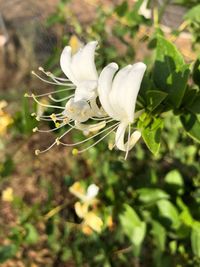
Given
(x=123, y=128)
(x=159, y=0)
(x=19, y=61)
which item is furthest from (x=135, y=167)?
(x=19, y=61)

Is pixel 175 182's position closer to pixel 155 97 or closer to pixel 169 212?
pixel 169 212

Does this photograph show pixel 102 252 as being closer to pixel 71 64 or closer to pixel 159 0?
pixel 159 0

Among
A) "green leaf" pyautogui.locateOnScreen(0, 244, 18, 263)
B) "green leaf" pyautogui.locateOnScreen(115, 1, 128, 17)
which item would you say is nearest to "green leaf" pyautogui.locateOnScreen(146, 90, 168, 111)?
"green leaf" pyautogui.locateOnScreen(115, 1, 128, 17)

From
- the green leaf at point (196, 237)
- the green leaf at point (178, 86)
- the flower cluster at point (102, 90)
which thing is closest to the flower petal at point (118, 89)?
the flower cluster at point (102, 90)

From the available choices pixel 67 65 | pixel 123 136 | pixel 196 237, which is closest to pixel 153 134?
pixel 123 136

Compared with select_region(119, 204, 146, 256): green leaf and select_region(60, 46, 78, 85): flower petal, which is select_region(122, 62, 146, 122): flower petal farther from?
select_region(119, 204, 146, 256): green leaf

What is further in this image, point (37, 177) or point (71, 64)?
point (37, 177)

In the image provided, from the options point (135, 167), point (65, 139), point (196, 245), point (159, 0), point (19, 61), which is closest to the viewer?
point (196, 245)
